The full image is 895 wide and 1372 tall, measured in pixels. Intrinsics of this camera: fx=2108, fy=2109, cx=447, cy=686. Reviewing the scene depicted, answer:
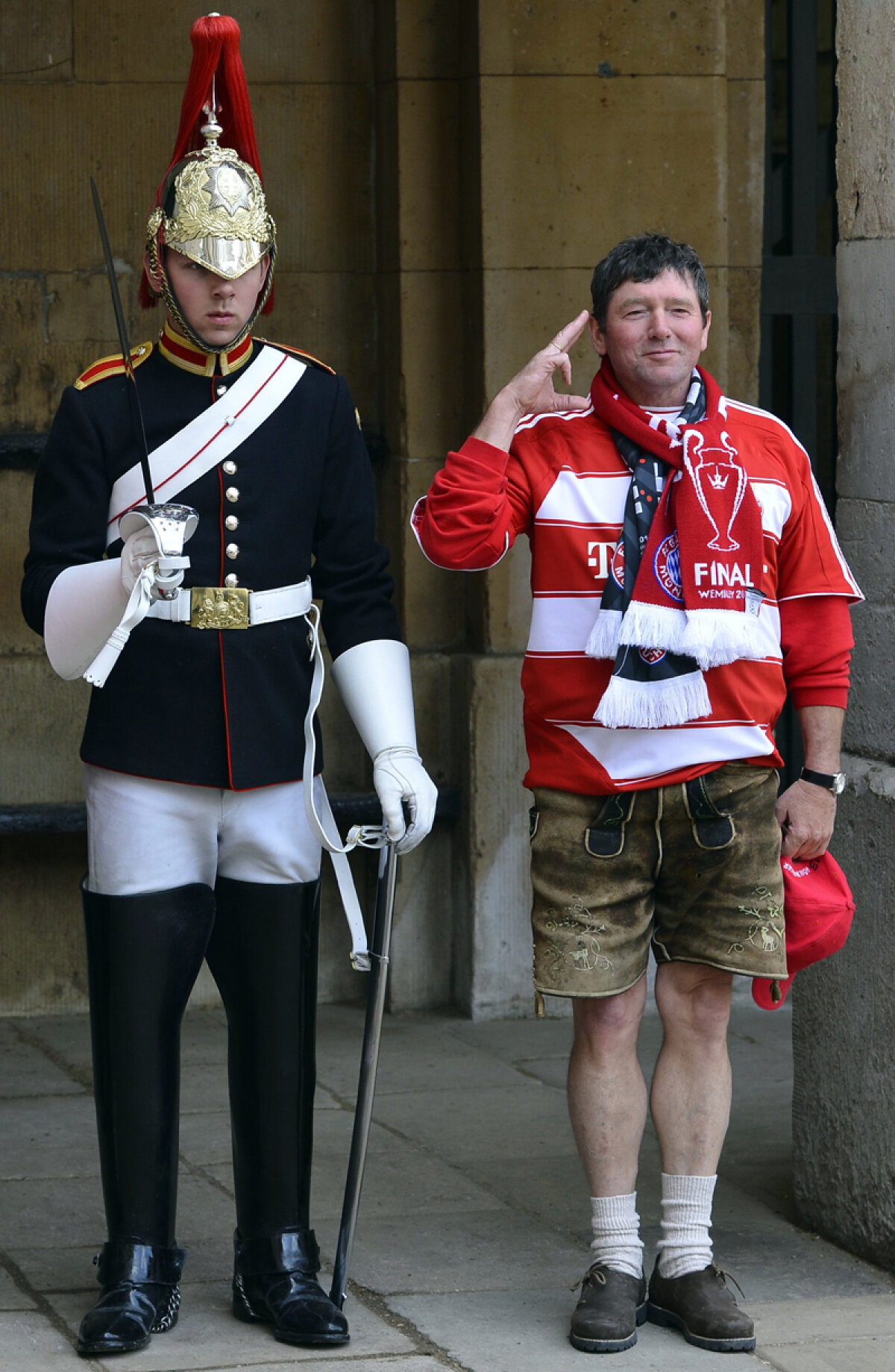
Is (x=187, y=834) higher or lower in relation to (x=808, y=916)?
higher

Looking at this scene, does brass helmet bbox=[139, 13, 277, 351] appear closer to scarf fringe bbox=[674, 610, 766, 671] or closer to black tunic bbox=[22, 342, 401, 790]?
black tunic bbox=[22, 342, 401, 790]

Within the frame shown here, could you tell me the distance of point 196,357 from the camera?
348 cm

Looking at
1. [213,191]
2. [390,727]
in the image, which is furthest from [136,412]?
[390,727]

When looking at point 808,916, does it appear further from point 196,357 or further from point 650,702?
point 196,357

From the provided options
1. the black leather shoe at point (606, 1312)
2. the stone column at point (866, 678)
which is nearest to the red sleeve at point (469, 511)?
the stone column at point (866, 678)

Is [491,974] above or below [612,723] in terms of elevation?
below

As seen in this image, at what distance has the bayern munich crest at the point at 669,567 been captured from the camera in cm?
348

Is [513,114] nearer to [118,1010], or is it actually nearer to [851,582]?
[851,582]

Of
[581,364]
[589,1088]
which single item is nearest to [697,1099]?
[589,1088]

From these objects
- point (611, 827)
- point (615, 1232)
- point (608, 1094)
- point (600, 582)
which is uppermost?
point (600, 582)

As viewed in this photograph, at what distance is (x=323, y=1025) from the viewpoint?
19.4 feet

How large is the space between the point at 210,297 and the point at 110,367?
22 cm

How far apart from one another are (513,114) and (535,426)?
7.82 feet

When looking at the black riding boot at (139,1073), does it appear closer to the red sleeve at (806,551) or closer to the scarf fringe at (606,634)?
the scarf fringe at (606,634)
